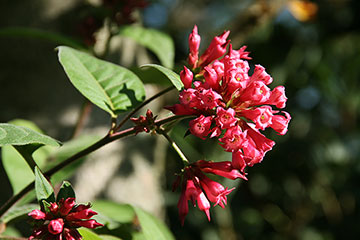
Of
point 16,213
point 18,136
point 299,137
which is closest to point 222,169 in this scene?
point 18,136

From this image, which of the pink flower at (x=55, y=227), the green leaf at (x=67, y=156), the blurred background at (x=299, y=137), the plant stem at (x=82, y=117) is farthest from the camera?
the blurred background at (x=299, y=137)

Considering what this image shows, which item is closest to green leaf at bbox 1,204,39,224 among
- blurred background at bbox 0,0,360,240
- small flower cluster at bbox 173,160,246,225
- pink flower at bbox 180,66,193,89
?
small flower cluster at bbox 173,160,246,225

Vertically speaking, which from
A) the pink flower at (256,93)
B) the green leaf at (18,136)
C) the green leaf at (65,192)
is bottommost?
the pink flower at (256,93)

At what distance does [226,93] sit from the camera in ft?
3.19

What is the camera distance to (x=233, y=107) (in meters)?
0.99

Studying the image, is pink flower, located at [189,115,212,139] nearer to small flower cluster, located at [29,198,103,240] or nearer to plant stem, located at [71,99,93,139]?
small flower cluster, located at [29,198,103,240]

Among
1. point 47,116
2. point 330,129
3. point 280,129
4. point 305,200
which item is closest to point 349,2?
point 330,129

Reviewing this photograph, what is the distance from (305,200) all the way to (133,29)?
238 centimetres

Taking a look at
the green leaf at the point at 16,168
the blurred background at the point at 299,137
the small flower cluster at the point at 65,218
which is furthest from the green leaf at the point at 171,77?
the blurred background at the point at 299,137

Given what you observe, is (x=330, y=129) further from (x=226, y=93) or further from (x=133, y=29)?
(x=226, y=93)

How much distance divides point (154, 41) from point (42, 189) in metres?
1.00

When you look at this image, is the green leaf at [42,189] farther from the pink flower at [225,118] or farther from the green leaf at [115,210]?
the green leaf at [115,210]

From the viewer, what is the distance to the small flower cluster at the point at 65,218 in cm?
86

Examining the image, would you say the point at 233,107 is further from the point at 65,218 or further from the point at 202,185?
the point at 65,218
